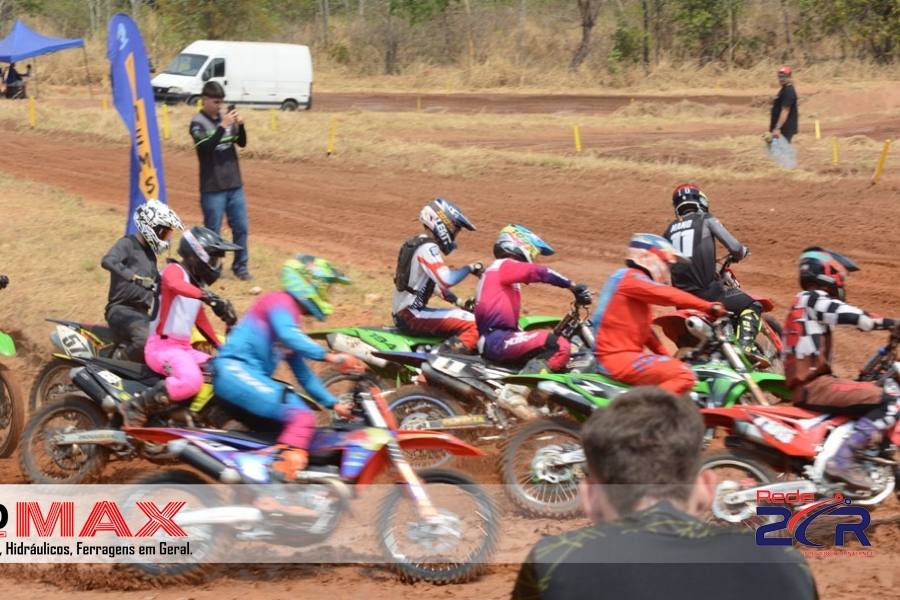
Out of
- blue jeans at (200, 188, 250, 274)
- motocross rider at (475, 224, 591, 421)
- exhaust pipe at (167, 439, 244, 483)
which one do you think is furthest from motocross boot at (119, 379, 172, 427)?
blue jeans at (200, 188, 250, 274)

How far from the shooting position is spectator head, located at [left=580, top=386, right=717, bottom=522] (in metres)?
2.33

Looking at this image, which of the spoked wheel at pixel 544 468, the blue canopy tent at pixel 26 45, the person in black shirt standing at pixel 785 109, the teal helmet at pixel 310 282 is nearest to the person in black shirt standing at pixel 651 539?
the teal helmet at pixel 310 282

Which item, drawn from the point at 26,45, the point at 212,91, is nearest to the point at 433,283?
the point at 212,91

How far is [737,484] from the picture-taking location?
5992mm

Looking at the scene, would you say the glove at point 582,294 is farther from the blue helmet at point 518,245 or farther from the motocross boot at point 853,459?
the motocross boot at point 853,459

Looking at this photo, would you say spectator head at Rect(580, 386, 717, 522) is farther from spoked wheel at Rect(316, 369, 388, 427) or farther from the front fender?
spoked wheel at Rect(316, 369, 388, 427)

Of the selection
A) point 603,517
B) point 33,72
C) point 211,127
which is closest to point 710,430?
point 603,517

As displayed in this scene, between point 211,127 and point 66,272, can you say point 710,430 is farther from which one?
point 66,272

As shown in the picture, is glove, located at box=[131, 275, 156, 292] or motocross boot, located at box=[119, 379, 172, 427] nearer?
motocross boot, located at box=[119, 379, 172, 427]

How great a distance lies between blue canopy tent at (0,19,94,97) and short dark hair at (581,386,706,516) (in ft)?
111

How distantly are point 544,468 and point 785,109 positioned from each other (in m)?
14.4

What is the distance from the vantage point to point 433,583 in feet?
Answer: 18.4

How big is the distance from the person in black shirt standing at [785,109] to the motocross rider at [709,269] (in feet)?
35.4

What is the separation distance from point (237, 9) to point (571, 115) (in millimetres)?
21893
